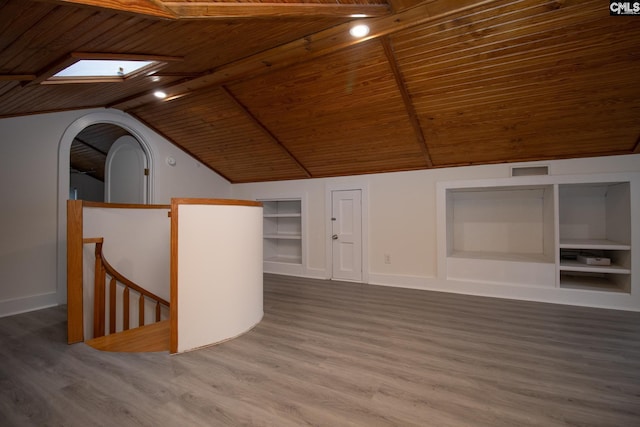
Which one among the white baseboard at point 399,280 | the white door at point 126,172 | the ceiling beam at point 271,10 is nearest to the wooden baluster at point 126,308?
the white door at point 126,172

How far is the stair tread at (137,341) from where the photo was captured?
2556 mm

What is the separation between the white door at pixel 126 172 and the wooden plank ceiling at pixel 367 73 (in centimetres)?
74

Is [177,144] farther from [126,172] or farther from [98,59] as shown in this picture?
[98,59]

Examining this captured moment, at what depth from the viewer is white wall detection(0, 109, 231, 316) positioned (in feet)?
11.8

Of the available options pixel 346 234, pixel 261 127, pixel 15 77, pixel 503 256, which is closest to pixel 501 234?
pixel 503 256

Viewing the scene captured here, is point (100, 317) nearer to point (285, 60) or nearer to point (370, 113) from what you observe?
point (285, 60)

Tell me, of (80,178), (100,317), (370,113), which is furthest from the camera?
(80,178)

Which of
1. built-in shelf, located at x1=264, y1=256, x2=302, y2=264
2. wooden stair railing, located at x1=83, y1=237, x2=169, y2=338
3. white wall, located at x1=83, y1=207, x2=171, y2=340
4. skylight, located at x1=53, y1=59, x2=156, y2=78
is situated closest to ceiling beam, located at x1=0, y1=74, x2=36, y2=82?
skylight, located at x1=53, y1=59, x2=156, y2=78

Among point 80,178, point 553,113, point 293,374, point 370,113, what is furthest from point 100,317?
point 80,178

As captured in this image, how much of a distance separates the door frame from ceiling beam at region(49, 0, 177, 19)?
372 cm

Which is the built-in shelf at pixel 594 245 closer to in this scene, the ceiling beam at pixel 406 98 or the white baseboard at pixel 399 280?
the white baseboard at pixel 399 280

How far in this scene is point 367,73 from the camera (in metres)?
3.15

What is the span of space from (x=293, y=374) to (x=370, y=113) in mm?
3063

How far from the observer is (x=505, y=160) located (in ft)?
13.4
